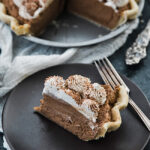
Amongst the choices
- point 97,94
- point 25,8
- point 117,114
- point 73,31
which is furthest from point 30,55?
point 117,114

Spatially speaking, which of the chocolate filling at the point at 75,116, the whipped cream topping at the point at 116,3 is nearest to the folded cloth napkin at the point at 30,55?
the whipped cream topping at the point at 116,3

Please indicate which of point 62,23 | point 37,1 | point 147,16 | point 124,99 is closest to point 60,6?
point 62,23

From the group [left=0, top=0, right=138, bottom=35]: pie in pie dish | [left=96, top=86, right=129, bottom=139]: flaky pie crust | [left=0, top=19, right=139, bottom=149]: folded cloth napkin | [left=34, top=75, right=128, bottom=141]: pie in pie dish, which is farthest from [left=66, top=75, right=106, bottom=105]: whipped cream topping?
[left=0, top=0, right=138, bottom=35]: pie in pie dish

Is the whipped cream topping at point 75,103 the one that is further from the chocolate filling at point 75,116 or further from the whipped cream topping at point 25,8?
the whipped cream topping at point 25,8

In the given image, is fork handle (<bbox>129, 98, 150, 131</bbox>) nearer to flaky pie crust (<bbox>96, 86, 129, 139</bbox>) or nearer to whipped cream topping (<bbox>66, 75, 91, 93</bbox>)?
flaky pie crust (<bbox>96, 86, 129, 139</bbox>)

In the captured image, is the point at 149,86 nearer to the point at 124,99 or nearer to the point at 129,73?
the point at 129,73
